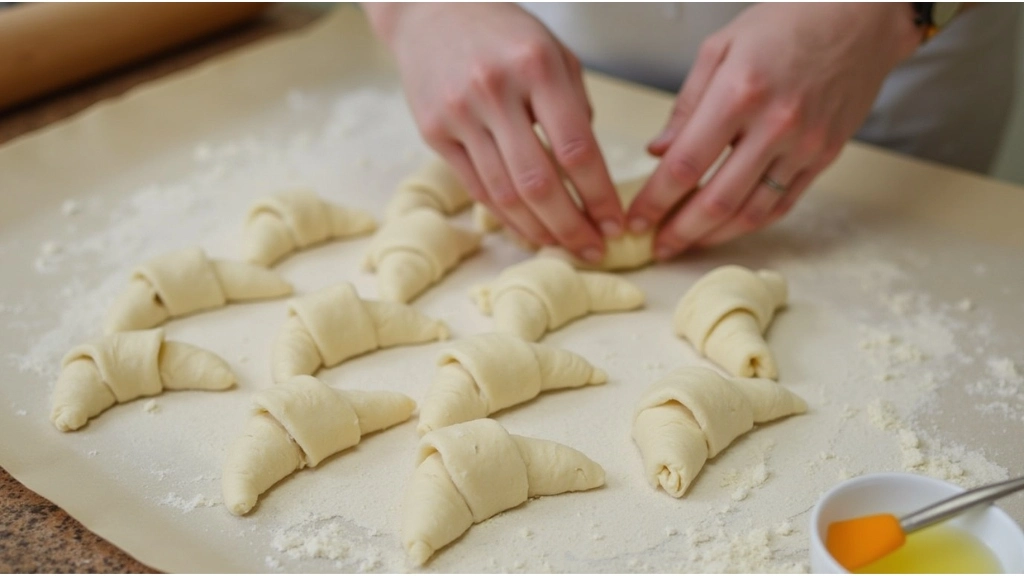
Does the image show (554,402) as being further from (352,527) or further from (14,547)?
(14,547)

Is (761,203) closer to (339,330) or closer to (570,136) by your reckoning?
(570,136)

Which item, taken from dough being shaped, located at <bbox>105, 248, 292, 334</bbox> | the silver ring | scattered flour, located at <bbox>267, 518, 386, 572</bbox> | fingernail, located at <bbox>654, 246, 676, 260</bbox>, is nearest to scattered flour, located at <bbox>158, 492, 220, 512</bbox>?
scattered flour, located at <bbox>267, 518, 386, 572</bbox>

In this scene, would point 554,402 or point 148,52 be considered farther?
point 148,52

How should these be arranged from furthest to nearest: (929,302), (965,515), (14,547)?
(929,302)
(14,547)
(965,515)

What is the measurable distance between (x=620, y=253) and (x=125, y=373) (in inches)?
37.1

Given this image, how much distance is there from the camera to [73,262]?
6.03ft

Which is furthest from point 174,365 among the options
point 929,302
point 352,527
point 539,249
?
point 929,302

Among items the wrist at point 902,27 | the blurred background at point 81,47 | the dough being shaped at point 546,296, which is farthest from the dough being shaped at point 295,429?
the blurred background at point 81,47

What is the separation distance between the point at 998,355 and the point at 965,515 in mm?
655

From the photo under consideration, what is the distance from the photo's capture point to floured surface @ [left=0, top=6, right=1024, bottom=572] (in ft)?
4.02

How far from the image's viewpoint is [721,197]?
5.48ft

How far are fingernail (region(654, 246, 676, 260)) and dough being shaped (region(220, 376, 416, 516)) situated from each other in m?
0.66

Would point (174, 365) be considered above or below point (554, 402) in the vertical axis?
above

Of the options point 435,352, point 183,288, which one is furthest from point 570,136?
point 183,288
